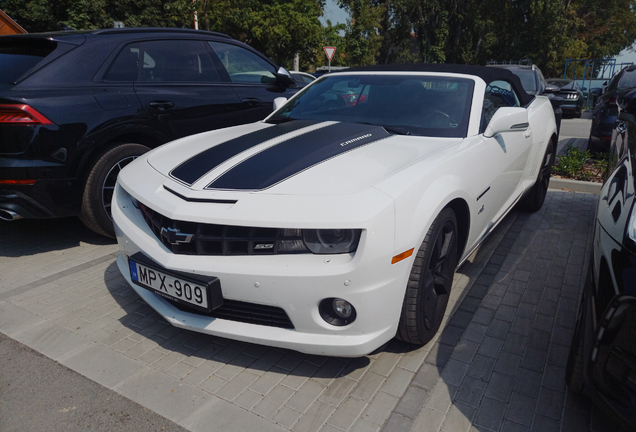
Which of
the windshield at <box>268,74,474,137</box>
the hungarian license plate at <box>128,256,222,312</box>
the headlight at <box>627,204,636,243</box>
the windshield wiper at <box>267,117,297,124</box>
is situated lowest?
the hungarian license plate at <box>128,256,222,312</box>

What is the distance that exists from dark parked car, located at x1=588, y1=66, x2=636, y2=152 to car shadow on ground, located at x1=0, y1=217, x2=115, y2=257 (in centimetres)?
662

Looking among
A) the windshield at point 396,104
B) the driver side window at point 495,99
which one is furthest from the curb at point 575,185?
the windshield at point 396,104

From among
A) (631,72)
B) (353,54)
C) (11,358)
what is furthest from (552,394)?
(353,54)

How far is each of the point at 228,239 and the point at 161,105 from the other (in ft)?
8.59

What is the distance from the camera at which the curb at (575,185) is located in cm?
579

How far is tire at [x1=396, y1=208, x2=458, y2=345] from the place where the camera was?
A: 2311 mm

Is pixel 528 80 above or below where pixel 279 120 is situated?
above

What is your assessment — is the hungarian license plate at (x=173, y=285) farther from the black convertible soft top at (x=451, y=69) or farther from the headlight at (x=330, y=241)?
the black convertible soft top at (x=451, y=69)

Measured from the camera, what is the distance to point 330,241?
7.01 ft

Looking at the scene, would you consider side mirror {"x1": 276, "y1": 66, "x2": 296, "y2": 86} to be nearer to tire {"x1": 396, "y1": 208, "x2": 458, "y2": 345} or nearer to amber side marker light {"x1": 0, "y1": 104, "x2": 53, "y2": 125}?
amber side marker light {"x1": 0, "y1": 104, "x2": 53, "y2": 125}

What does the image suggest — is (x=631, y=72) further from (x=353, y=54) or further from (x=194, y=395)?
(x=353, y=54)

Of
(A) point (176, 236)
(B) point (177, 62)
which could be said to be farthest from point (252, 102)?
(A) point (176, 236)

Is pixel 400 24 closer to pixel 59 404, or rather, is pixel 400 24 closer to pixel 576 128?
pixel 576 128

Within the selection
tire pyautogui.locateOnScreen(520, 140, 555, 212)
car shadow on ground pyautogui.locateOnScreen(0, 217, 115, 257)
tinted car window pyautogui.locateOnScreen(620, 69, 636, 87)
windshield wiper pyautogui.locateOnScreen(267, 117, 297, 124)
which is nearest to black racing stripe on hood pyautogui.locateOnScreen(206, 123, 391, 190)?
windshield wiper pyautogui.locateOnScreen(267, 117, 297, 124)
